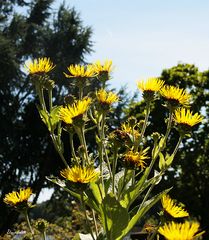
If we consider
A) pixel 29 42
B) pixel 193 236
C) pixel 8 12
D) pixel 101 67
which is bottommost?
pixel 193 236

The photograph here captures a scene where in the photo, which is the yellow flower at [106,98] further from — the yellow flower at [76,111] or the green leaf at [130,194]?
the green leaf at [130,194]

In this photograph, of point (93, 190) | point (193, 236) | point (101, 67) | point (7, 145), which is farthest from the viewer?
point (7, 145)

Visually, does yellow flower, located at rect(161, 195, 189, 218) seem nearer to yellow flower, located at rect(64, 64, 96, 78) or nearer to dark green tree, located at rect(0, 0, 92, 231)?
yellow flower, located at rect(64, 64, 96, 78)

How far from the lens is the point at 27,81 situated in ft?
81.7

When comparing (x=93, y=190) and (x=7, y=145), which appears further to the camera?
(x=7, y=145)

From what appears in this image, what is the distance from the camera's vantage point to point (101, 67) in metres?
3.04

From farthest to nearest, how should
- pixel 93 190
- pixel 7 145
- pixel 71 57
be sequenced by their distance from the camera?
1. pixel 71 57
2. pixel 7 145
3. pixel 93 190

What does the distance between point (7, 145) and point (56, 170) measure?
11.0ft

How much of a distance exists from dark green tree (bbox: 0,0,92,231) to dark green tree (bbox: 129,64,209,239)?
504 cm

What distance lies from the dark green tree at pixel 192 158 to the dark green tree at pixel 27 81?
16.5 feet

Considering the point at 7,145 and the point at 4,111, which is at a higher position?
the point at 4,111

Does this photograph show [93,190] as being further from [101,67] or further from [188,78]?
[188,78]

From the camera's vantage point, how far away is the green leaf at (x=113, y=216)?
7.41 feet

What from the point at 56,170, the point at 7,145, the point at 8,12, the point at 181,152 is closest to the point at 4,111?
the point at 7,145
